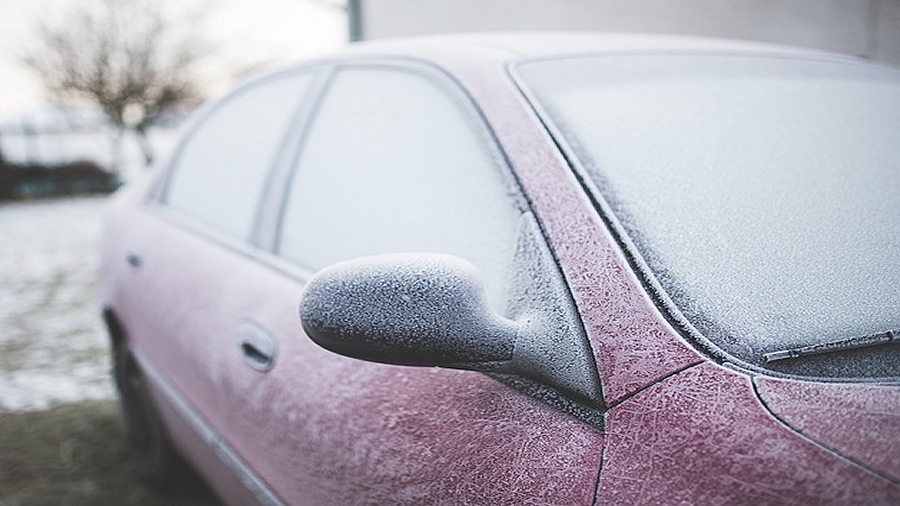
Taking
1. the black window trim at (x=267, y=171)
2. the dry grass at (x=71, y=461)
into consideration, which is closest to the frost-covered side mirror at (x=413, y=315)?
the black window trim at (x=267, y=171)

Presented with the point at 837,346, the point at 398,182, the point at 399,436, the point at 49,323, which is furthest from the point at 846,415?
the point at 49,323

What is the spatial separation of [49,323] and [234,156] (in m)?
3.62

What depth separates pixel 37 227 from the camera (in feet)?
34.8

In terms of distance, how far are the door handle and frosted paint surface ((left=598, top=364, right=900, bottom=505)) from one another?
79 cm

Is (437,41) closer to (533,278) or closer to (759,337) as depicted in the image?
(533,278)

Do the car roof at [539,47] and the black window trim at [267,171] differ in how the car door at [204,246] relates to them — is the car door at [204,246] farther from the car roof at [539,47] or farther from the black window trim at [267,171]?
the car roof at [539,47]

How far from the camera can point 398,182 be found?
4.91ft

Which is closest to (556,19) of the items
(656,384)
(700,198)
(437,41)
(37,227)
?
(437,41)

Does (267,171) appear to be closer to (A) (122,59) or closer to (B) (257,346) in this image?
(B) (257,346)

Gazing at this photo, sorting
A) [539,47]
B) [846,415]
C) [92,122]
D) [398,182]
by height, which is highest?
[539,47]

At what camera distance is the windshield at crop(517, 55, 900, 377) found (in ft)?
3.31

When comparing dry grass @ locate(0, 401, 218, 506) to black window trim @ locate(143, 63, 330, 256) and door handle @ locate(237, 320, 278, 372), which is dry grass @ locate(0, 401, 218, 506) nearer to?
black window trim @ locate(143, 63, 330, 256)

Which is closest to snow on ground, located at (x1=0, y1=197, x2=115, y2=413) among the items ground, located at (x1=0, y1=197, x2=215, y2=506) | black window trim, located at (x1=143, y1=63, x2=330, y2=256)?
ground, located at (x1=0, y1=197, x2=215, y2=506)

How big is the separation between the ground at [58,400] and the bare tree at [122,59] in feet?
36.2
